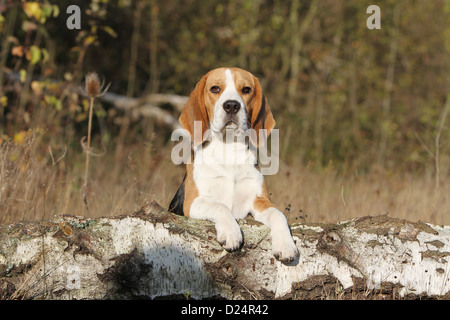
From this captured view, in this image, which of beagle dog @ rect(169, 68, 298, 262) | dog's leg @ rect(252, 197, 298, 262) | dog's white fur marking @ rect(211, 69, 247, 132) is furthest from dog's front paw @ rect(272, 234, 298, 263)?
dog's white fur marking @ rect(211, 69, 247, 132)

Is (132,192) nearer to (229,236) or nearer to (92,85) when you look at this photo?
(92,85)

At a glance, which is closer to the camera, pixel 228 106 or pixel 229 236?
pixel 229 236

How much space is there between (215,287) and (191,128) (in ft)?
4.76

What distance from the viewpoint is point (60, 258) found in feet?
9.68

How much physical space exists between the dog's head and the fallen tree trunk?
0.92 meters

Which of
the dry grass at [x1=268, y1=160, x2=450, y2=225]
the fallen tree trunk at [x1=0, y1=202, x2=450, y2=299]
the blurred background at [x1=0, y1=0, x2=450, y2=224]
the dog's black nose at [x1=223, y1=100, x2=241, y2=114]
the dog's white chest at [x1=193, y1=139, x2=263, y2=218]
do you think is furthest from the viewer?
the blurred background at [x1=0, y1=0, x2=450, y2=224]

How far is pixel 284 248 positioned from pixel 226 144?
118cm

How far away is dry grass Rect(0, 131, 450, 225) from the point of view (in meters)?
4.56

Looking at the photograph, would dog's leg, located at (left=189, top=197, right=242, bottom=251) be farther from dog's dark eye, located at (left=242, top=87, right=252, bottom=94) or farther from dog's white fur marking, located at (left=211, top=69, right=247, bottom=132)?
dog's dark eye, located at (left=242, top=87, right=252, bottom=94)

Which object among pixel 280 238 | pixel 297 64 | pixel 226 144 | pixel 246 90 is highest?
pixel 297 64

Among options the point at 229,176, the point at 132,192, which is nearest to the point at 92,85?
the point at 132,192

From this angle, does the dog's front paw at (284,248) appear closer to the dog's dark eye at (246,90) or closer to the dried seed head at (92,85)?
the dog's dark eye at (246,90)

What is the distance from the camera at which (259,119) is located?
410 centimetres
